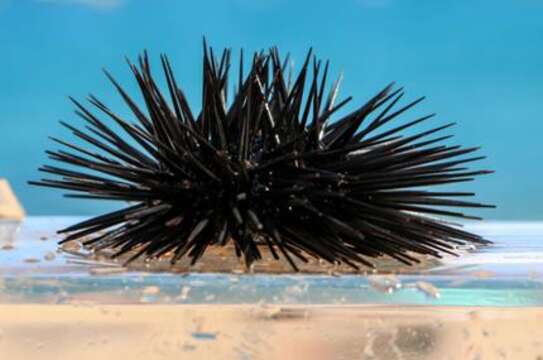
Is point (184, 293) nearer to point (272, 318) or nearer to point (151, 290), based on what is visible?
point (151, 290)

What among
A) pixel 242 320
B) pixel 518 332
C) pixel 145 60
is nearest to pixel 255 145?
pixel 145 60

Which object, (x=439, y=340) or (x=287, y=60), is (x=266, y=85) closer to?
(x=287, y=60)

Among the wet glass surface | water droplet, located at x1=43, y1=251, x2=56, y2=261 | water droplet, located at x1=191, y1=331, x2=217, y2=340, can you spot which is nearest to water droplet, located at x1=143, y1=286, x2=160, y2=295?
the wet glass surface

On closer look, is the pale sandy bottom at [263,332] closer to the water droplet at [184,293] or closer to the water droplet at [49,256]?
the water droplet at [184,293]

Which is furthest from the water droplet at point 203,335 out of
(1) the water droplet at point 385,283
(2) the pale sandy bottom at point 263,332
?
(1) the water droplet at point 385,283

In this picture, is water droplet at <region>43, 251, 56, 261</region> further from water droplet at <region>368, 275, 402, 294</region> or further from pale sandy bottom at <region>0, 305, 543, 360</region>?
water droplet at <region>368, 275, 402, 294</region>
